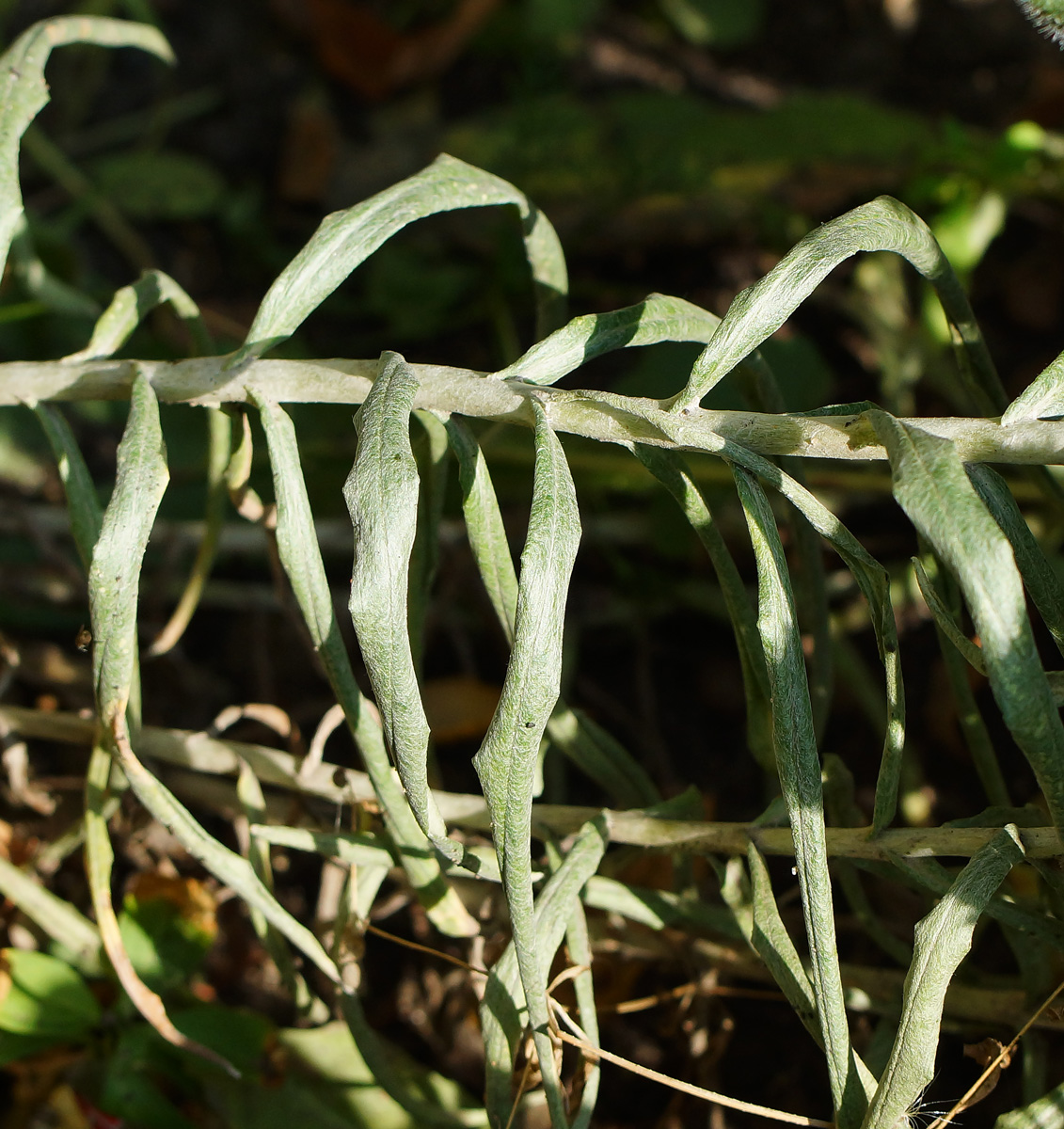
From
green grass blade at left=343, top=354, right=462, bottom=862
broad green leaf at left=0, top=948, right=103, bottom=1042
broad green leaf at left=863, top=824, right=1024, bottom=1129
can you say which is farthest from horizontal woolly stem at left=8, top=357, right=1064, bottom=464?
broad green leaf at left=0, top=948, right=103, bottom=1042

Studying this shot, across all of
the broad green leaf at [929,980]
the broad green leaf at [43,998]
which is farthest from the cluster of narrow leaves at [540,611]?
the broad green leaf at [43,998]

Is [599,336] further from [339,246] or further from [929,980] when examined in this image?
[929,980]

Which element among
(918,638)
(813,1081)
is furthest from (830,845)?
(918,638)

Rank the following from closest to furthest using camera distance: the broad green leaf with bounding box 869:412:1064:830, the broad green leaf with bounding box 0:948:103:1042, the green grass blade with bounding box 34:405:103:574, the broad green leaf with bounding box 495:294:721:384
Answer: the broad green leaf with bounding box 869:412:1064:830
the broad green leaf with bounding box 495:294:721:384
the green grass blade with bounding box 34:405:103:574
the broad green leaf with bounding box 0:948:103:1042

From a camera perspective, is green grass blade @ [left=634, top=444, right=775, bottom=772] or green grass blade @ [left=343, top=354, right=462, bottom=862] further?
green grass blade @ [left=634, top=444, right=775, bottom=772]

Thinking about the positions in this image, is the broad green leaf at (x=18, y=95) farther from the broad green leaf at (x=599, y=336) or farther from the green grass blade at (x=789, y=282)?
the green grass blade at (x=789, y=282)

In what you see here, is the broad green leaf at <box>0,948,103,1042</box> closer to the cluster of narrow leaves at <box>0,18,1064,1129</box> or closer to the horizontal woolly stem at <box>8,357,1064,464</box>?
the cluster of narrow leaves at <box>0,18,1064,1129</box>
